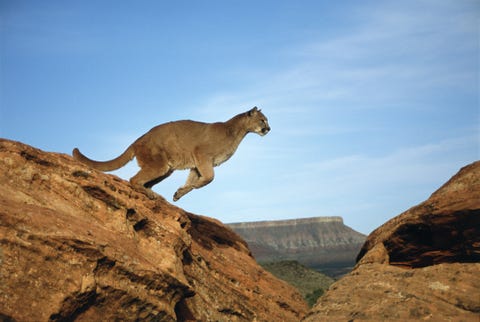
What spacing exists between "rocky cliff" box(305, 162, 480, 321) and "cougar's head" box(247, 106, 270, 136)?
6.27 meters

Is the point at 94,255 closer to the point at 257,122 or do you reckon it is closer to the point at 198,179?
the point at 198,179

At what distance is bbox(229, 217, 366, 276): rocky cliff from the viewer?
129m

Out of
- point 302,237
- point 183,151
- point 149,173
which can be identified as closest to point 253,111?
point 183,151

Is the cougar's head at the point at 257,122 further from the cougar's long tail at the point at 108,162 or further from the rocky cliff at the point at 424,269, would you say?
the rocky cliff at the point at 424,269

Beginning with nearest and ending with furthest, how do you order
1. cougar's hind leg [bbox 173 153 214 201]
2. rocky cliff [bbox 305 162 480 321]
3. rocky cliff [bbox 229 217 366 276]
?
1. rocky cliff [bbox 305 162 480 321]
2. cougar's hind leg [bbox 173 153 214 201]
3. rocky cliff [bbox 229 217 366 276]

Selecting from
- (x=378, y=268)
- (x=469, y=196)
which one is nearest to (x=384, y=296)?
(x=378, y=268)

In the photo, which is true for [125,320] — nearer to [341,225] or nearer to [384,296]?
[384,296]

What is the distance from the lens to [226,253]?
16.2 meters

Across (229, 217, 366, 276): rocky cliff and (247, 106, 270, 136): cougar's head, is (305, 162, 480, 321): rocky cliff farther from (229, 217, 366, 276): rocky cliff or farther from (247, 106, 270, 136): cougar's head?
(229, 217, 366, 276): rocky cliff

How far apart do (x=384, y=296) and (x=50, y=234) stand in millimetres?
6378


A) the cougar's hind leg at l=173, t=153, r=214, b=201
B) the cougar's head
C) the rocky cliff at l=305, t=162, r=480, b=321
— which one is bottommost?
the rocky cliff at l=305, t=162, r=480, b=321

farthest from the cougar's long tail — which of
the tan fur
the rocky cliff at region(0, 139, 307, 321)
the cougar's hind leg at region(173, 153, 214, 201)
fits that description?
the cougar's hind leg at region(173, 153, 214, 201)

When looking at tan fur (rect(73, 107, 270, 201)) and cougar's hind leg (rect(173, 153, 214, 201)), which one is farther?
cougar's hind leg (rect(173, 153, 214, 201))

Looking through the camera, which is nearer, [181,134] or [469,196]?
[469,196]
